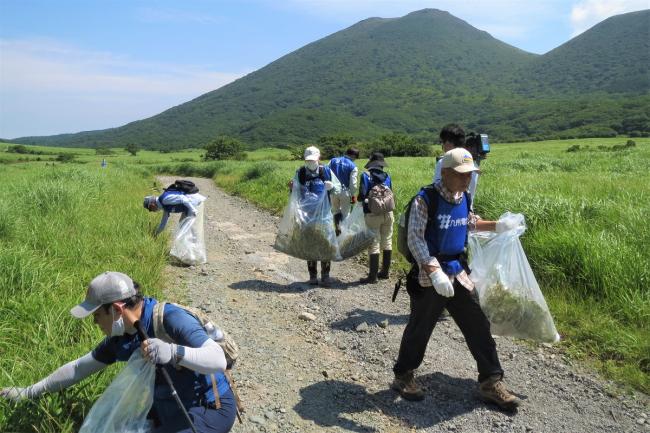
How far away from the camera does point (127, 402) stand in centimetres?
223

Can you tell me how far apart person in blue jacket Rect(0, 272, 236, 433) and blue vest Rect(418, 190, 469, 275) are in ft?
5.26

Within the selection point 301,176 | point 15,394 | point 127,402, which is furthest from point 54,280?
point 301,176

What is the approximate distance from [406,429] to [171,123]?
540ft

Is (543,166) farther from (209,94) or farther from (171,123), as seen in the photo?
(209,94)

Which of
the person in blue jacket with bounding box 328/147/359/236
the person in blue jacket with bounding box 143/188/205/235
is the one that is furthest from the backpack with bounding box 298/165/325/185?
the person in blue jacket with bounding box 143/188/205/235

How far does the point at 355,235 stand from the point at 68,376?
13.5ft

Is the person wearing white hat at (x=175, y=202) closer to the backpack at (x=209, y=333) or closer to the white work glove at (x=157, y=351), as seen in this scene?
the backpack at (x=209, y=333)

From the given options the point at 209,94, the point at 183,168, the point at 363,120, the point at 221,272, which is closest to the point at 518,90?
the point at 363,120

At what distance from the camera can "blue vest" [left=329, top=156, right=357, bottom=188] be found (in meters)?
6.48

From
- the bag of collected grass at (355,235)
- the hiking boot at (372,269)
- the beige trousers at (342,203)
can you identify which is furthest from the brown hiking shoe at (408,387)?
the beige trousers at (342,203)

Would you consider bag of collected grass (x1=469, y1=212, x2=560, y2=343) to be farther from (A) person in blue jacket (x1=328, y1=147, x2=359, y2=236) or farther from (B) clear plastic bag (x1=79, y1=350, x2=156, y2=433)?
(A) person in blue jacket (x1=328, y1=147, x2=359, y2=236)

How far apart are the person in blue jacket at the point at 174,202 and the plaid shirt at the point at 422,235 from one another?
14.3 feet

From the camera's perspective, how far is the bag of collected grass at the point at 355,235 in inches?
241

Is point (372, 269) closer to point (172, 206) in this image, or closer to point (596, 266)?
point (596, 266)
